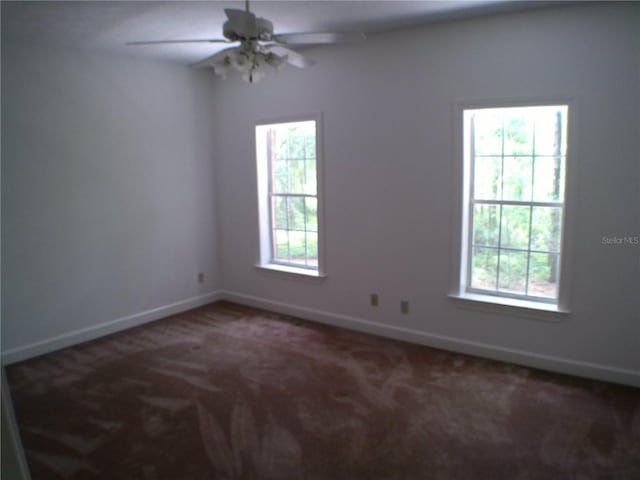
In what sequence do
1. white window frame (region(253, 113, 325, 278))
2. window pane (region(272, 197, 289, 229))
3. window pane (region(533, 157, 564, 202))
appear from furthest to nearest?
window pane (region(272, 197, 289, 229)) < white window frame (region(253, 113, 325, 278)) < window pane (region(533, 157, 564, 202))

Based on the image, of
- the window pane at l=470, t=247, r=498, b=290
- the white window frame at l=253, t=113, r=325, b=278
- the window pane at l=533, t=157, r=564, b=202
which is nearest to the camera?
the window pane at l=533, t=157, r=564, b=202

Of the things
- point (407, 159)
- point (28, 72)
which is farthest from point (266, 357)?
point (28, 72)

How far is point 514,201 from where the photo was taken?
362cm

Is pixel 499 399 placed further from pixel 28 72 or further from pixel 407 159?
pixel 28 72

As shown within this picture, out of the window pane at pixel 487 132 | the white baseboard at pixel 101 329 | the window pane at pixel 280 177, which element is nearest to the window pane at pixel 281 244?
the window pane at pixel 280 177

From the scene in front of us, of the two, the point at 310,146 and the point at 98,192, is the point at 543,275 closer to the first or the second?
the point at 310,146

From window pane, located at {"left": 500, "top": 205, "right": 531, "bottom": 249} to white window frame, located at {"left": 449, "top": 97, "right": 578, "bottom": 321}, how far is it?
28 centimetres

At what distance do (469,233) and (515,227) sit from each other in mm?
366

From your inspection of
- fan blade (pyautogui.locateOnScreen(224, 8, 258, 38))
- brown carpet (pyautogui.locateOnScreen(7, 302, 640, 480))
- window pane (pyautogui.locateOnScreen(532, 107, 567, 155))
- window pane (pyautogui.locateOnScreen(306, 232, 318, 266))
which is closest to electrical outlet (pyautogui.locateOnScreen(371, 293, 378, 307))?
brown carpet (pyautogui.locateOnScreen(7, 302, 640, 480))

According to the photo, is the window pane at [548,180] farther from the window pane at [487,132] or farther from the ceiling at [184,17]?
the ceiling at [184,17]

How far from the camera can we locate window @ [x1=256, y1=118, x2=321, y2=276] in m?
4.76

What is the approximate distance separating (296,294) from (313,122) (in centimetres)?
182

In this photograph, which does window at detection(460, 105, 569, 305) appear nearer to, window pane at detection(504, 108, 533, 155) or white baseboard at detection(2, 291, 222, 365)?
window pane at detection(504, 108, 533, 155)

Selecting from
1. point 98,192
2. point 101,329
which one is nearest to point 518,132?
point 98,192
